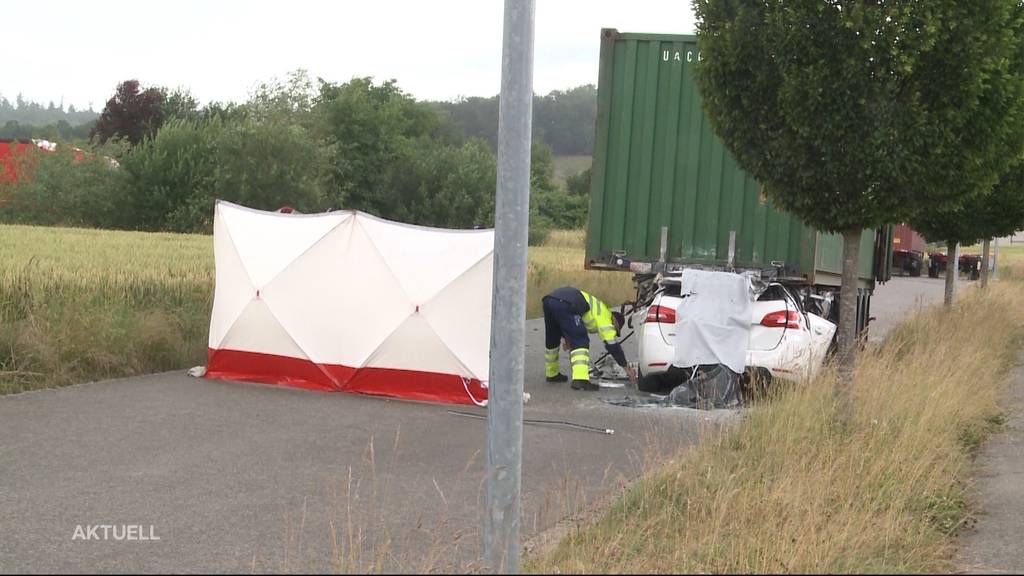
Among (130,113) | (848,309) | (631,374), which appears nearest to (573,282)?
(631,374)

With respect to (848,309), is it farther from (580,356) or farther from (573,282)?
(573,282)

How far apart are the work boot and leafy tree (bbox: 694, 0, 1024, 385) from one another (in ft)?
11.8

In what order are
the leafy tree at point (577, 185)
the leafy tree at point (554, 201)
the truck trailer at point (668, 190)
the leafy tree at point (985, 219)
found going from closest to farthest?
the truck trailer at point (668, 190), the leafy tree at point (985, 219), the leafy tree at point (554, 201), the leafy tree at point (577, 185)

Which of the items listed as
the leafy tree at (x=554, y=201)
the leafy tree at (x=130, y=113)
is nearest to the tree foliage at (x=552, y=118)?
the leafy tree at (x=554, y=201)

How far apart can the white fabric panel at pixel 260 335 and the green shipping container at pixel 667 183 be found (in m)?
3.90

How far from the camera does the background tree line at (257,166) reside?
1992 inches

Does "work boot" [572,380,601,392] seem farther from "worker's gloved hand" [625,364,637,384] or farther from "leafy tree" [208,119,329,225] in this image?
"leafy tree" [208,119,329,225]

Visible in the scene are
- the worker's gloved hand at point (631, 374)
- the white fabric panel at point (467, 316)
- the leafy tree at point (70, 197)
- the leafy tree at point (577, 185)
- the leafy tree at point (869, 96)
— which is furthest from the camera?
the leafy tree at point (577, 185)

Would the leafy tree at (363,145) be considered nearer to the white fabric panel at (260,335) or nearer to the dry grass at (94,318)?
the dry grass at (94,318)

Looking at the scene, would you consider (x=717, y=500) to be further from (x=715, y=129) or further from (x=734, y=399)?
(x=734, y=399)

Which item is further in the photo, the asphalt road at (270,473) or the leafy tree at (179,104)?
the leafy tree at (179,104)

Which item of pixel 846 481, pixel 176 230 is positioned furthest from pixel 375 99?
pixel 846 481

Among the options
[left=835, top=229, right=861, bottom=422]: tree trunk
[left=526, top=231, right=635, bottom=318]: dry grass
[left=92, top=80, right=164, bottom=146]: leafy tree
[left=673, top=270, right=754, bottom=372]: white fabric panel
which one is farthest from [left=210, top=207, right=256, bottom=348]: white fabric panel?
[left=92, top=80, right=164, bottom=146]: leafy tree

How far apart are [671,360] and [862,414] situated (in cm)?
298
